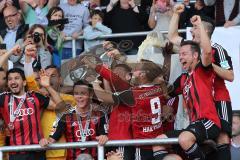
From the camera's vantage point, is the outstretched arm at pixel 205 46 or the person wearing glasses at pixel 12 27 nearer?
the outstretched arm at pixel 205 46

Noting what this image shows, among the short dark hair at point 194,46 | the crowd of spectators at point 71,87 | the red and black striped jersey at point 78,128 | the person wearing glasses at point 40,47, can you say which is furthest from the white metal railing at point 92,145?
the person wearing glasses at point 40,47

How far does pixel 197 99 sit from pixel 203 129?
32cm

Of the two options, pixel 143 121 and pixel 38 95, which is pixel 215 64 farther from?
pixel 38 95

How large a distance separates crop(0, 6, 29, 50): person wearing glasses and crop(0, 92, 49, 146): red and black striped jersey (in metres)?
2.45

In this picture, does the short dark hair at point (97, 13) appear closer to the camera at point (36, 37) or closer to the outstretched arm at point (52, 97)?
the camera at point (36, 37)

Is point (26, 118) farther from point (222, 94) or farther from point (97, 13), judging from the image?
point (97, 13)

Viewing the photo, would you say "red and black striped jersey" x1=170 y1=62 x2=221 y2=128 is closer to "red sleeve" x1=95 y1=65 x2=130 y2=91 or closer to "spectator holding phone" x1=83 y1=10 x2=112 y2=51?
"red sleeve" x1=95 y1=65 x2=130 y2=91

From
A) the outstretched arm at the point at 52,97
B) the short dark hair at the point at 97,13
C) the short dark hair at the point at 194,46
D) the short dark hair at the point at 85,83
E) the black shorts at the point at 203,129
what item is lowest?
the black shorts at the point at 203,129

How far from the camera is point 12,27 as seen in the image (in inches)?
512

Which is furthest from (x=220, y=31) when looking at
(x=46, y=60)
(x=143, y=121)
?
(x=143, y=121)

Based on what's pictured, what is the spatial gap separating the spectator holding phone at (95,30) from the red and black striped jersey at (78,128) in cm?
274

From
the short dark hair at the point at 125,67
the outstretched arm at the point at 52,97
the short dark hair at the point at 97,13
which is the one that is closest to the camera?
the short dark hair at the point at 125,67

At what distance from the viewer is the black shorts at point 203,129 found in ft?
30.0

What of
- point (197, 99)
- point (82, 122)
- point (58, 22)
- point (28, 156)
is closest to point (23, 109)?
point (28, 156)
